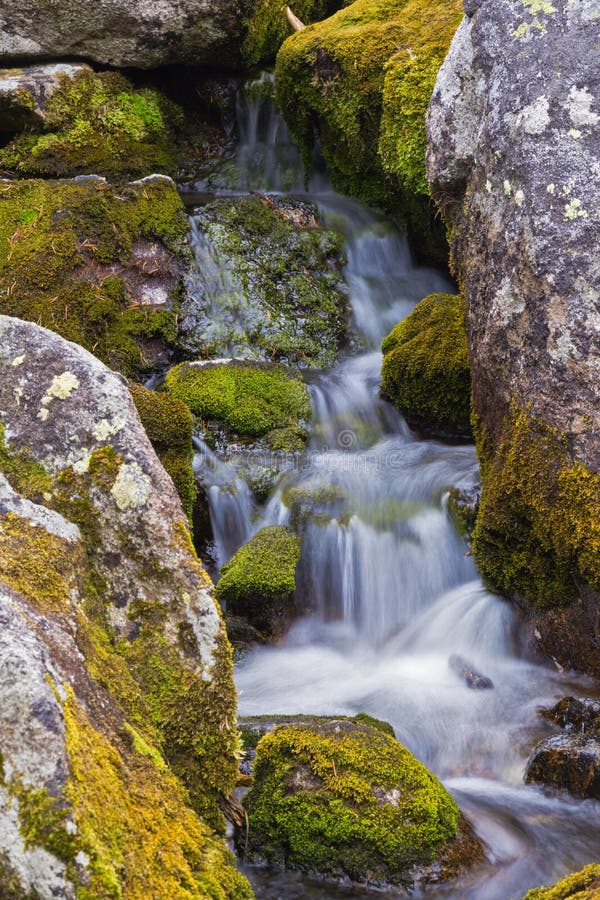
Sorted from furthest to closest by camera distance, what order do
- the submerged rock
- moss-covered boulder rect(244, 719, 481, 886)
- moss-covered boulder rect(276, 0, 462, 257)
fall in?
moss-covered boulder rect(276, 0, 462, 257) < the submerged rock < moss-covered boulder rect(244, 719, 481, 886)

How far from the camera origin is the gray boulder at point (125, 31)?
34.5 ft

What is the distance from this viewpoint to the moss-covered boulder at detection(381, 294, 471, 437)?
282 inches

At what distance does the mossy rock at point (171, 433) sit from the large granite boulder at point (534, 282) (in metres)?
2.02

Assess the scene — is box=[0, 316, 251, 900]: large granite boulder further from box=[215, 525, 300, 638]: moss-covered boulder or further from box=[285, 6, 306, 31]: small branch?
box=[285, 6, 306, 31]: small branch

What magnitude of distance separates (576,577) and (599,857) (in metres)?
1.70

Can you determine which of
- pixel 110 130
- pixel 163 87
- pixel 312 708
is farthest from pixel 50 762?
pixel 163 87

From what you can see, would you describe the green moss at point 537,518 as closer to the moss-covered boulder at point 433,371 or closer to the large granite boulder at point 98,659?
the moss-covered boulder at point 433,371

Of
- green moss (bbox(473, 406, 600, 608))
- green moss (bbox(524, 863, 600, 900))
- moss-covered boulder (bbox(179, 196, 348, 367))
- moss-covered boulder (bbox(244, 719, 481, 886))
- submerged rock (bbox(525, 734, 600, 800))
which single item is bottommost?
submerged rock (bbox(525, 734, 600, 800))

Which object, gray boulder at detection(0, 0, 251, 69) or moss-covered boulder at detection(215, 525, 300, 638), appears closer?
moss-covered boulder at detection(215, 525, 300, 638)

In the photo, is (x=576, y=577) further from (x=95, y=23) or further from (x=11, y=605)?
(x=95, y=23)

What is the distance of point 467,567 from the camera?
245 inches

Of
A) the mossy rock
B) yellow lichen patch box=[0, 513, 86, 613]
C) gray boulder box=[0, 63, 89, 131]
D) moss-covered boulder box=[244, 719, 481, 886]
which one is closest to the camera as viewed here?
yellow lichen patch box=[0, 513, 86, 613]

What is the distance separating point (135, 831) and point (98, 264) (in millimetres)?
6958

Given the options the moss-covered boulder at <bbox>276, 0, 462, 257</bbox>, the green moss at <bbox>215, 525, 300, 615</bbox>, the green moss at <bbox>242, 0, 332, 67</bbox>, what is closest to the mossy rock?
the green moss at <bbox>215, 525, 300, 615</bbox>
